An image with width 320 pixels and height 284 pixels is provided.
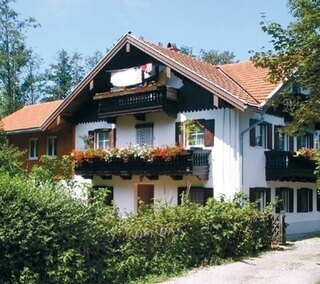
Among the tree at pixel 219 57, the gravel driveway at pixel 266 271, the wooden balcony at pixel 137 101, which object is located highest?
the tree at pixel 219 57

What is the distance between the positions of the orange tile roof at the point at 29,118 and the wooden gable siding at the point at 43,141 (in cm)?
53

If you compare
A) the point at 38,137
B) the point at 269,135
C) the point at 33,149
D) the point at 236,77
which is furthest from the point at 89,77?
the point at 269,135

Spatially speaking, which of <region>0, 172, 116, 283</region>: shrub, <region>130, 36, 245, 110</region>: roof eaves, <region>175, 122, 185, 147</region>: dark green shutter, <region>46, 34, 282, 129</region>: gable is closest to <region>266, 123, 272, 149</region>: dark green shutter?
<region>46, 34, 282, 129</region>: gable

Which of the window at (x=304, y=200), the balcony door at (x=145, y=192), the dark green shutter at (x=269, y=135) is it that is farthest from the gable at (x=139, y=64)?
the window at (x=304, y=200)

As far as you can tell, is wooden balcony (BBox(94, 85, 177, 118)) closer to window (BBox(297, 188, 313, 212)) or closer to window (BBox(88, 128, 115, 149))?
window (BBox(88, 128, 115, 149))

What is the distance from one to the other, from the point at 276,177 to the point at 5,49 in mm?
28799

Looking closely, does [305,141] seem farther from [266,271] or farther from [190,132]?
[266,271]

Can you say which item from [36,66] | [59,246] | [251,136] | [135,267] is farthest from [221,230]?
[36,66]

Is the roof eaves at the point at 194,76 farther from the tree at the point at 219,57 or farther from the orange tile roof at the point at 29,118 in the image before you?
the tree at the point at 219,57

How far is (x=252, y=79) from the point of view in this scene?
24203mm

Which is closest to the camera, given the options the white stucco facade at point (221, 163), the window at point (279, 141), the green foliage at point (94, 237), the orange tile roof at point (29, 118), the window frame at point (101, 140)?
the green foliage at point (94, 237)

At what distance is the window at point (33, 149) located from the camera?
1185 inches

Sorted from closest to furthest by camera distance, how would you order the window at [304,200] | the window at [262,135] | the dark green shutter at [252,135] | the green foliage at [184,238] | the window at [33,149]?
the green foliage at [184,238], the dark green shutter at [252,135], the window at [262,135], the window at [304,200], the window at [33,149]

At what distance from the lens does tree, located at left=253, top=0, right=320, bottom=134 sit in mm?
13141
